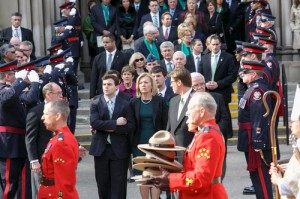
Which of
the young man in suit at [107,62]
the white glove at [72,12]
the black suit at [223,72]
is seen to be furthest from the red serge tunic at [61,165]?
the white glove at [72,12]

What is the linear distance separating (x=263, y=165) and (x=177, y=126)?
146 cm

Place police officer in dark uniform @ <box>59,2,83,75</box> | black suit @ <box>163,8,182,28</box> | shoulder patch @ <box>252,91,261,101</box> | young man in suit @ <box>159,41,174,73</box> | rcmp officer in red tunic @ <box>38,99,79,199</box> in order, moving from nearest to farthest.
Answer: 1. rcmp officer in red tunic @ <box>38,99,79,199</box>
2. shoulder patch @ <box>252,91,261,101</box>
3. young man in suit @ <box>159,41,174,73</box>
4. police officer in dark uniform @ <box>59,2,83,75</box>
5. black suit @ <box>163,8,182,28</box>

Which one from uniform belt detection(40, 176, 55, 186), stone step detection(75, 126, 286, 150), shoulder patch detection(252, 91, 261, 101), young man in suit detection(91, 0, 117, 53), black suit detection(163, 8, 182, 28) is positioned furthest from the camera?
young man in suit detection(91, 0, 117, 53)

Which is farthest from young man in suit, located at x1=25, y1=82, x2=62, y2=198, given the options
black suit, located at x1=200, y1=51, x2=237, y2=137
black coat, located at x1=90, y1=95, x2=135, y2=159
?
black suit, located at x1=200, y1=51, x2=237, y2=137

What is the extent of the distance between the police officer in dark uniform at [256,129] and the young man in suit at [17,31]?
22.4ft

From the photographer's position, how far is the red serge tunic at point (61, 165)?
10.5 meters

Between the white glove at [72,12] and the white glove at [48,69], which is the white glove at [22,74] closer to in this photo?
the white glove at [48,69]

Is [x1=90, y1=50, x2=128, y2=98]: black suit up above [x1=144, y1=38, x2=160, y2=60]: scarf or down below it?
below

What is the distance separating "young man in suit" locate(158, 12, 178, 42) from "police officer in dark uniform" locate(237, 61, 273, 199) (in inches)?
209

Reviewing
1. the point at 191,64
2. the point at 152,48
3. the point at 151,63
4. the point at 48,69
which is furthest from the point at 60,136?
the point at 152,48

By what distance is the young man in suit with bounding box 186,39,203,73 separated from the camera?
16.4m

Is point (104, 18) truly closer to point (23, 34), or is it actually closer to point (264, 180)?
point (23, 34)

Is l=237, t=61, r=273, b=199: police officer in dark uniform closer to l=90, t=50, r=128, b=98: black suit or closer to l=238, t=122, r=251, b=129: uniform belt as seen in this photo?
l=238, t=122, r=251, b=129: uniform belt

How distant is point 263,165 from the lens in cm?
1320
